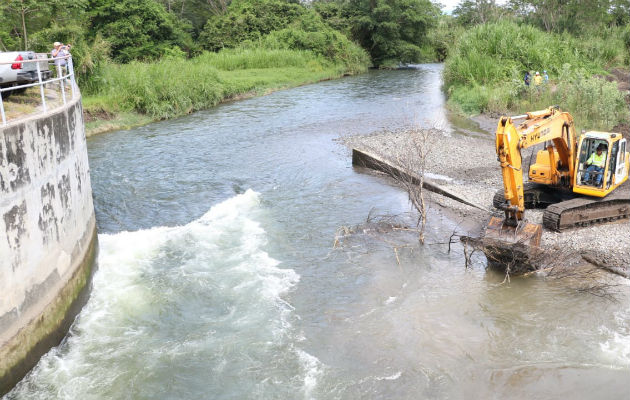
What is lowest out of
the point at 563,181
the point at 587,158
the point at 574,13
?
the point at 563,181

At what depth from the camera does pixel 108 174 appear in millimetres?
18156

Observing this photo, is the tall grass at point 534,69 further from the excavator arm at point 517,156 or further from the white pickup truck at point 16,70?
the white pickup truck at point 16,70

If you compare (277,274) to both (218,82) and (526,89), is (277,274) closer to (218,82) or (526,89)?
(526,89)

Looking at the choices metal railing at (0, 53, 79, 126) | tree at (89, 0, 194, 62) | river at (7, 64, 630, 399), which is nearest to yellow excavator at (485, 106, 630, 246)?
river at (7, 64, 630, 399)

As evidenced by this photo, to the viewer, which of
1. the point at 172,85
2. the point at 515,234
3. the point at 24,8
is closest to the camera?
the point at 515,234

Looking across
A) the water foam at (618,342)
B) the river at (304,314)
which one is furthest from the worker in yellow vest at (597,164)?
the water foam at (618,342)

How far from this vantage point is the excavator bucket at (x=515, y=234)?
418 inches

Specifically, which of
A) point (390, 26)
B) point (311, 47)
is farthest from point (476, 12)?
point (311, 47)

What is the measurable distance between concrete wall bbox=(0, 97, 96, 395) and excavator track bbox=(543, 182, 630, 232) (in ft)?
34.9

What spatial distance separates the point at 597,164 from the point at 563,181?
96 centimetres

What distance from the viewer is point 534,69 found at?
102 feet

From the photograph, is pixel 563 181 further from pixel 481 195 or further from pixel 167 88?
pixel 167 88

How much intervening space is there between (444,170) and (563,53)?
64.6 ft

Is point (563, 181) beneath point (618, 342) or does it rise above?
above
